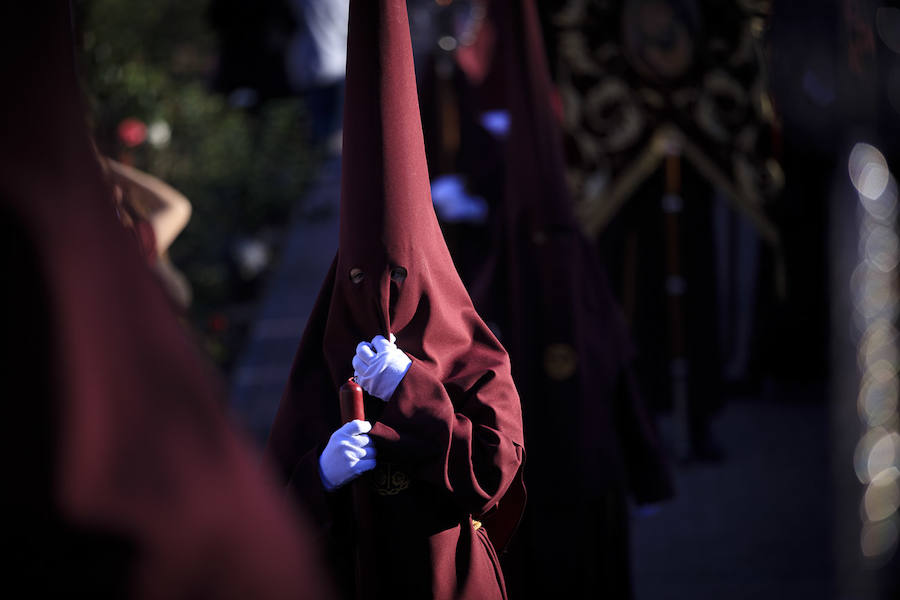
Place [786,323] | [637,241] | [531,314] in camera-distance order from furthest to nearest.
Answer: [786,323]
[637,241]
[531,314]

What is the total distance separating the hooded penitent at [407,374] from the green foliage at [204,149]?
16.2ft

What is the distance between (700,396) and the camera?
5555 millimetres

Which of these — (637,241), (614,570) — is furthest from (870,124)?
(637,241)

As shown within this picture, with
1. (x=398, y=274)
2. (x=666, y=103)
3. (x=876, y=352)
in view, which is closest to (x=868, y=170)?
(x=876, y=352)

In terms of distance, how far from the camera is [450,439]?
71.4 inches

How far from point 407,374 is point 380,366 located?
0.06m

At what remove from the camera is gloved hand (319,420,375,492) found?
179 cm

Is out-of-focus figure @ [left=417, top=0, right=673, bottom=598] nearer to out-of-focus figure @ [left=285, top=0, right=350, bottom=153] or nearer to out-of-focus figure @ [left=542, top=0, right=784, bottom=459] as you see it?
out-of-focus figure @ [left=542, top=0, right=784, bottom=459]

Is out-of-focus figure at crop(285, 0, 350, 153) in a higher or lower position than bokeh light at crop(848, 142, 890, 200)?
higher

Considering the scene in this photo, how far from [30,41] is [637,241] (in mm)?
4864

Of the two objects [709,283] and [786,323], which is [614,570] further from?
[786,323]

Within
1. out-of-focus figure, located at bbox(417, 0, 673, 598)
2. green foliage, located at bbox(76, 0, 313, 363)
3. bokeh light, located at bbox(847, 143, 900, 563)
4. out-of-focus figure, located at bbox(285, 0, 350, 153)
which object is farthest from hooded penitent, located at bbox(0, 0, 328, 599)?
out-of-focus figure, located at bbox(285, 0, 350, 153)

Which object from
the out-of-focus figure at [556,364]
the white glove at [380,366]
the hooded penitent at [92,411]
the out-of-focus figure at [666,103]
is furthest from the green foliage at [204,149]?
the hooded penitent at [92,411]

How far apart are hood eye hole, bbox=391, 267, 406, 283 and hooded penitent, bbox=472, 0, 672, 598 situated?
1.18 m
